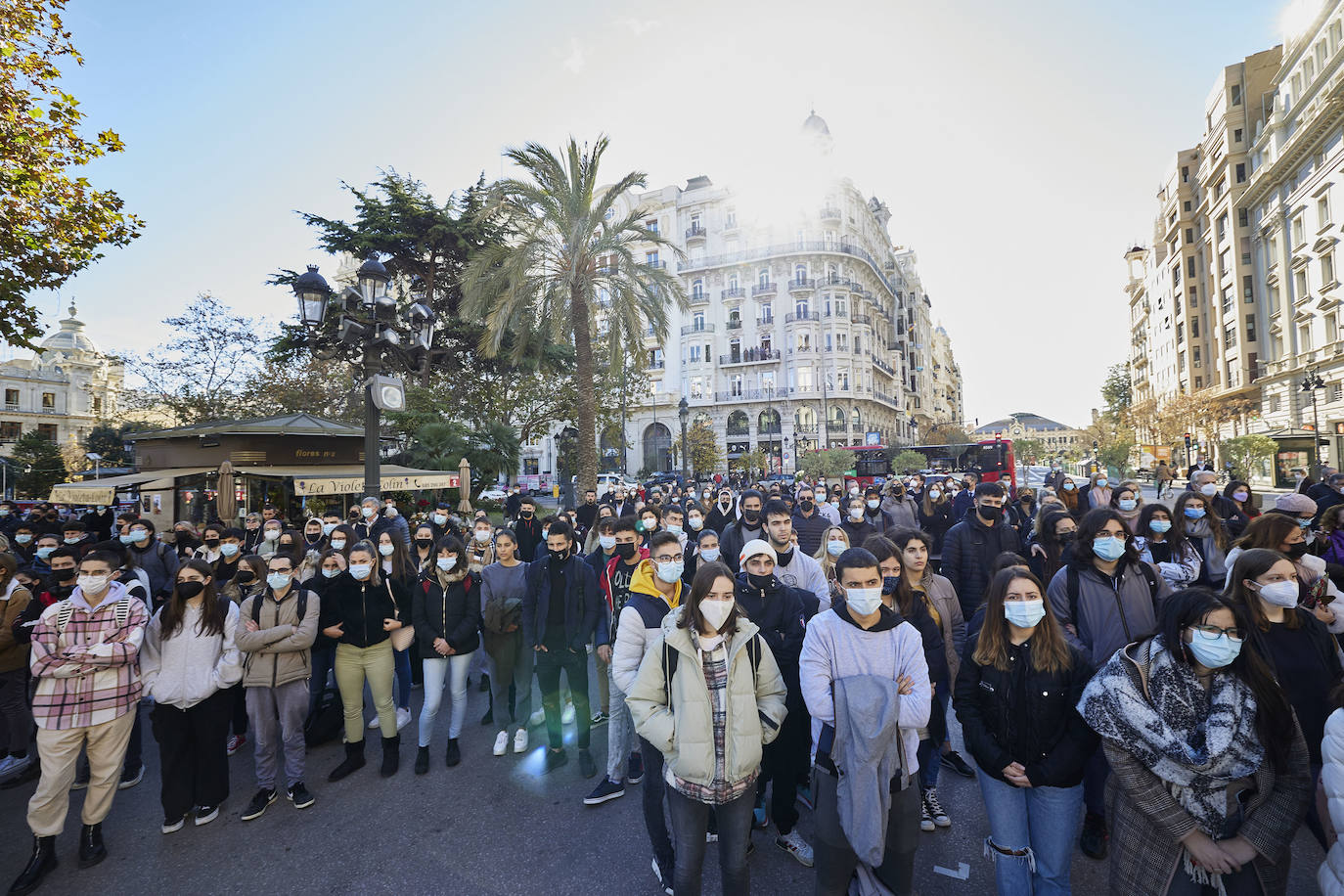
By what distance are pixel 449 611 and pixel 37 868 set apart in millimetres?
2576

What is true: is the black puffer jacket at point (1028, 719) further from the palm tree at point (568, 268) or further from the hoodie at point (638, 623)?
the palm tree at point (568, 268)

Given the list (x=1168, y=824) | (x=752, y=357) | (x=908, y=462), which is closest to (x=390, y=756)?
(x=1168, y=824)

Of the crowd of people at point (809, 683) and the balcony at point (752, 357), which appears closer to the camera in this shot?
the crowd of people at point (809, 683)

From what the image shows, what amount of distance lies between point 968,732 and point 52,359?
91.2 m

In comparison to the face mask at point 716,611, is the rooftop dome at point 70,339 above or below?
above

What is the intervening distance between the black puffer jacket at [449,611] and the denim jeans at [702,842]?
270 cm

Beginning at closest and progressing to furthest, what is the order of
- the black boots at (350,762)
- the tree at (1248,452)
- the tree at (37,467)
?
1. the black boots at (350,762)
2. the tree at (1248,452)
3. the tree at (37,467)

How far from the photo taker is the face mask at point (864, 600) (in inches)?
112

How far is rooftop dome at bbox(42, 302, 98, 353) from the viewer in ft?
214

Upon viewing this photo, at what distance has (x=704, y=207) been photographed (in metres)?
57.4

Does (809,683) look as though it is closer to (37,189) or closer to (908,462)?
(37,189)

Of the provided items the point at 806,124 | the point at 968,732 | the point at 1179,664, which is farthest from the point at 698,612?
the point at 806,124

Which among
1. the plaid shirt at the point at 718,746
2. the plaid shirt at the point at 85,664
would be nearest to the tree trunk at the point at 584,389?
the plaid shirt at the point at 85,664

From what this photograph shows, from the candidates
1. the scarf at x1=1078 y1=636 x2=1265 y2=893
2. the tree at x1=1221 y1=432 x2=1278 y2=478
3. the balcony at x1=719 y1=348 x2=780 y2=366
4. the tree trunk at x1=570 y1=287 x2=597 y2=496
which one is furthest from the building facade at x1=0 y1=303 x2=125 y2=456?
the tree at x1=1221 y1=432 x2=1278 y2=478
